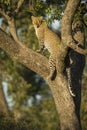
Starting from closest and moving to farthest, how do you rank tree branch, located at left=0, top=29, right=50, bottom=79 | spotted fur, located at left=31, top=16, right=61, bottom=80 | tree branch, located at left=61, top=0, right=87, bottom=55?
tree branch, located at left=61, top=0, right=87, bottom=55 < spotted fur, located at left=31, top=16, right=61, bottom=80 < tree branch, located at left=0, top=29, right=50, bottom=79

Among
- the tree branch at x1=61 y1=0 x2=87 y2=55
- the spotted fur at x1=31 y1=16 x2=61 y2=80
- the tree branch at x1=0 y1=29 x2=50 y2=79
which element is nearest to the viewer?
the tree branch at x1=61 y1=0 x2=87 y2=55

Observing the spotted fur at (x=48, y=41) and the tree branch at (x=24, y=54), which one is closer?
the spotted fur at (x=48, y=41)

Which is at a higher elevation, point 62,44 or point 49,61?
point 62,44

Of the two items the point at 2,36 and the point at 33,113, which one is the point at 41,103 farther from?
the point at 2,36

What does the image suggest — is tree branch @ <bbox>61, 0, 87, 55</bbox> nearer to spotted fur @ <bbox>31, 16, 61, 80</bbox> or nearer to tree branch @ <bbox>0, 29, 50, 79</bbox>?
spotted fur @ <bbox>31, 16, 61, 80</bbox>

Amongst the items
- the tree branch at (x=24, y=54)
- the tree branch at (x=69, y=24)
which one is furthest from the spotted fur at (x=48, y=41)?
the tree branch at (x=69, y=24)

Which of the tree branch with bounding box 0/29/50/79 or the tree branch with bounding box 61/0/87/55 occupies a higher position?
the tree branch with bounding box 61/0/87/55

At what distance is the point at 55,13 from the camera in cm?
1430

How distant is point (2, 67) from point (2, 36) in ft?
47.9

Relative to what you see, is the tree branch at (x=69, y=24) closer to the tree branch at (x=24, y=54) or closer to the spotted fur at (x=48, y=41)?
the spotted fur at (x=48, y=41)

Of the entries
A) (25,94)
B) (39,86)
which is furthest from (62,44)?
(39,86)

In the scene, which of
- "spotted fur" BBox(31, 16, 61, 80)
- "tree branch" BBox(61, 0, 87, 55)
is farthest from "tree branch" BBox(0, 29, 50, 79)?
"tree branch" BBox(61, 0, 87, 55)

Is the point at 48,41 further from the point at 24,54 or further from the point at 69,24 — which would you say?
the point at 69,24

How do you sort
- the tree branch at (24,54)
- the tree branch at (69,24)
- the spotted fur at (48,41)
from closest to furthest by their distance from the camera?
1. the tree branch at (69,24)
2. the spotted fur at (48,41)
3. the tree branch at (24,54)
